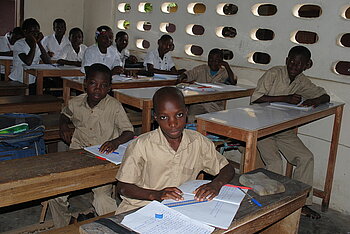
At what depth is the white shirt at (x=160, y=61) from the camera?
5.62 metres

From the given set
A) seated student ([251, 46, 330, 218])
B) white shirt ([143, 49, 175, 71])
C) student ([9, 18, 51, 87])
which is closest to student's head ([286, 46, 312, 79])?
seated student ([251, 46, 330, 218])

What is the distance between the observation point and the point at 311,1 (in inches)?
163

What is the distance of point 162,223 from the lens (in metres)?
1.45

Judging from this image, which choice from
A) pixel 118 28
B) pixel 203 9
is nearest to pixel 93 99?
pixel 203 9

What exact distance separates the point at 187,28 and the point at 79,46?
2187 mm

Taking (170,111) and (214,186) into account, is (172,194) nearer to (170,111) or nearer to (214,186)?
(214,186)

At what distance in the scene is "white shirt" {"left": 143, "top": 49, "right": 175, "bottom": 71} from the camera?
5.62 m

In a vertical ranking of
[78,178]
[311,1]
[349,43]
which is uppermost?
[311,1]

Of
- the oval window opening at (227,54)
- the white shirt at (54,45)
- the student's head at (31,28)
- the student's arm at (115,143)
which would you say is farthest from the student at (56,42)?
the student's arm at (115,143)

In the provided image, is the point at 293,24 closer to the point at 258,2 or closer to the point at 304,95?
the point at 258,2

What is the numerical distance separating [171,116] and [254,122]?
1.16 meters

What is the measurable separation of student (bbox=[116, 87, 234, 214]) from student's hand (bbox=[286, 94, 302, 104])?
181 cm

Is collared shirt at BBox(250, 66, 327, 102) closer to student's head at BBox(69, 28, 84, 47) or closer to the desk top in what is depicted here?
the desk top

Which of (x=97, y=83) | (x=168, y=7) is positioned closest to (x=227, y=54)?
(x=168, y=7)
